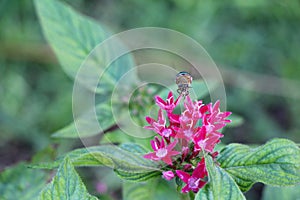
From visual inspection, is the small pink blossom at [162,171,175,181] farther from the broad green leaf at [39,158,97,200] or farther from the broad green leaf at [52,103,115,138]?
the broad green leaf at [52,103,115,138]

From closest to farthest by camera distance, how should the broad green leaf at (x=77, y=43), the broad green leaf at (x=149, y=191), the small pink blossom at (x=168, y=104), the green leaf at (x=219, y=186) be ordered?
the green leaf at (x=219, y=186) → the small pink blossom at (x=168, y=104) → the broad green leaf at (x=149, y=191) → the broad green leaf at (x=77, y=43)

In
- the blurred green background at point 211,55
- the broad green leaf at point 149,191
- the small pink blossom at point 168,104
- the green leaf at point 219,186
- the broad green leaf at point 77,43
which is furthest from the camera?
the blurred green background at point 211,55

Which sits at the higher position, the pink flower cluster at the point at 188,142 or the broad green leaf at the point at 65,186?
the pink flower cluster at the point at 188,142

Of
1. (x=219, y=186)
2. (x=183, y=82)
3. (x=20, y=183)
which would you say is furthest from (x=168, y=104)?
(x=20, y=183)


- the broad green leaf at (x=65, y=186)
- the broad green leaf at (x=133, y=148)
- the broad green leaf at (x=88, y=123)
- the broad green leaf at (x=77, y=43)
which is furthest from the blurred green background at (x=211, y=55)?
the broad green leaf at (x=65, y=186)

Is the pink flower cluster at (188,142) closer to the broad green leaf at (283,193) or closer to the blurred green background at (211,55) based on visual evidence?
the broad green leaf at (283,193)

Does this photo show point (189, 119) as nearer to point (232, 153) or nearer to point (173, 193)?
point (232, 153)

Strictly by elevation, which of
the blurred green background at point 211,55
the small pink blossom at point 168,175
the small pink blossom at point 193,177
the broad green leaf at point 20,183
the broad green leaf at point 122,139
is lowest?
the broad green leaf at point 20,183
